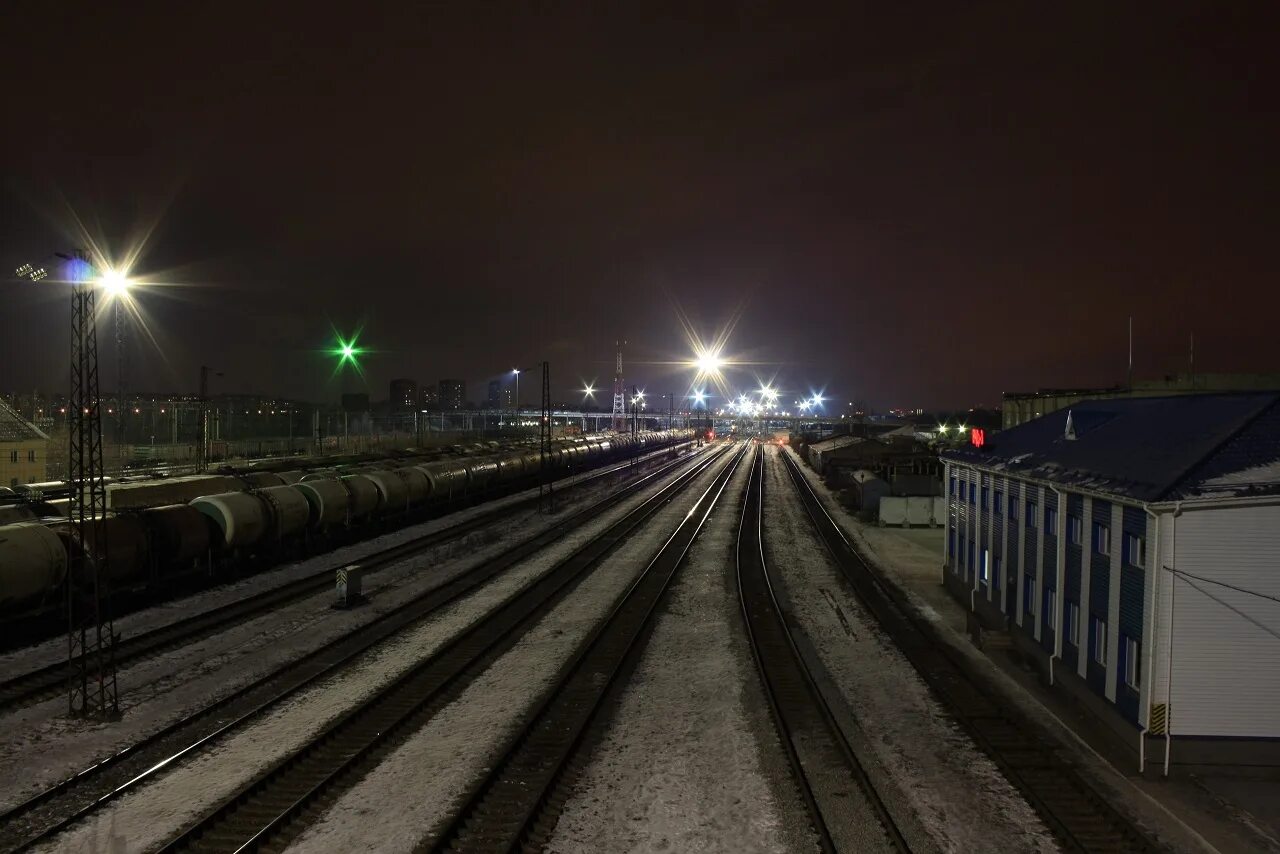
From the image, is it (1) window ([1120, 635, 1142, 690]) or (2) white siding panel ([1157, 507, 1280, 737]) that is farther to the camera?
(1) window ([1120, 635, 1142, 690])

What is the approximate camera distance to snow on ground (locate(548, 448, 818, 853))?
10062mm

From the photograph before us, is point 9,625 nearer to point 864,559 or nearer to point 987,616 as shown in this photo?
point 987,616

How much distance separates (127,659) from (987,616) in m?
20.6

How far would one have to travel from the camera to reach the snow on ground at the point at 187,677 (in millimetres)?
12125

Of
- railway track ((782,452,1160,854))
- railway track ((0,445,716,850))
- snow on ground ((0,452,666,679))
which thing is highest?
railway track ((782,452,1160,854))

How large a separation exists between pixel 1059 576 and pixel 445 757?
12.0 metres

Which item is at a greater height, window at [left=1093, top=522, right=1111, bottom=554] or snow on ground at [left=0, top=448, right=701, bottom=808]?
window at [left=1093, top=522, right=1111, bottom=554]

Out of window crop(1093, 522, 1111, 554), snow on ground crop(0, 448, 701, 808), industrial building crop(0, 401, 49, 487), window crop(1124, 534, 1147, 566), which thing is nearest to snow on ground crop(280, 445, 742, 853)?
snow on ground crop(0, 448, 701, 808)

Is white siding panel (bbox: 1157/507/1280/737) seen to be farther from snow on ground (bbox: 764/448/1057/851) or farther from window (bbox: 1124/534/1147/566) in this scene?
snow on ground (bbox: 764/448/1057/851)

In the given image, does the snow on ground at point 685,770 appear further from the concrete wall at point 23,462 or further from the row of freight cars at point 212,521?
the concrete wall at point 23,462

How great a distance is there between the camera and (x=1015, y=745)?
41.9 feet

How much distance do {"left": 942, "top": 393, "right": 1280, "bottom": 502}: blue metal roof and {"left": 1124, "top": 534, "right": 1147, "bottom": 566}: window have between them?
75 cm

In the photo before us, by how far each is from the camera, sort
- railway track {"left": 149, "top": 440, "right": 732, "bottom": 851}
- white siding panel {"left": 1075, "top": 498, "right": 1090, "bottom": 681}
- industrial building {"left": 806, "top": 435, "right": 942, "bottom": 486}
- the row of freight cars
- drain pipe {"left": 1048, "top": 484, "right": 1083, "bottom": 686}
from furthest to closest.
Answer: industrial building {"left": 806, "top": 435, "right": 942, "bottom": 486}
the row of freight cars
drain pipe {"left": 1048, "top": 484, "right": 1083, "bottom": 686}
white siding panel {"left": 1075, "top": 498, "right": 1090, "bottom": 681}
railway track {"left": 149, "top": 440, "right": 732, "bottom": 851}

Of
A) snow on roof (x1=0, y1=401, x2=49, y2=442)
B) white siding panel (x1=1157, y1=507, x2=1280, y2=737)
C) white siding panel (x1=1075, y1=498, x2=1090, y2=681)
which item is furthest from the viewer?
snow on roof (x1=0, y1=401, x2=49, y2=442)
